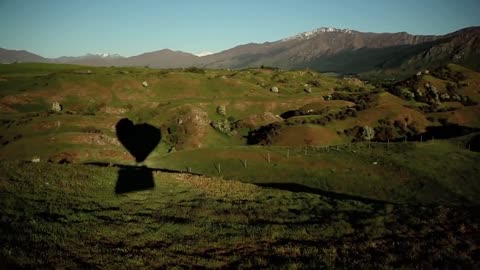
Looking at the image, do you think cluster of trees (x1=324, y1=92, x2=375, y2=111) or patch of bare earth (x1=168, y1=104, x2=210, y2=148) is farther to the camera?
cluster of trees (x1=324, y1=92, x2=375, y2=111)

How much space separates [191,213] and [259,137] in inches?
3545

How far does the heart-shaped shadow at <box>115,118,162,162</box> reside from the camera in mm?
94750

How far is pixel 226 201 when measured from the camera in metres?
33.1

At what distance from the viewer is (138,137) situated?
314 ft

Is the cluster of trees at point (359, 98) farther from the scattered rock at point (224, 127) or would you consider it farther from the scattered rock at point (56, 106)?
the scattered rock at point (56, 106)

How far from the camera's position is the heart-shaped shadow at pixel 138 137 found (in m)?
94.8

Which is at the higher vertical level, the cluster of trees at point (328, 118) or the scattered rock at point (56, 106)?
the scattered rock at point (56, 106)

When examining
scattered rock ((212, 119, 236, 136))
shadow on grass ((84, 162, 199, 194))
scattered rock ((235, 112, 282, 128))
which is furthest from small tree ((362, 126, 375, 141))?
shadow on grass ((84, 162, 199, 194))

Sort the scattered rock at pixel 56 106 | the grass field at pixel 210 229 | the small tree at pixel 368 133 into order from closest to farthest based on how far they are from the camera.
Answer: the grass field at pixel 210 229, the small tree at pixel 368 133, the scattered rock at pixel 56 106

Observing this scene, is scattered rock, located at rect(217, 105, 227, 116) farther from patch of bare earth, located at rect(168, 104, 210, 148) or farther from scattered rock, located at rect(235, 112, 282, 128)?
patch of bare earth, located at rect(168, 104, 210, 148)

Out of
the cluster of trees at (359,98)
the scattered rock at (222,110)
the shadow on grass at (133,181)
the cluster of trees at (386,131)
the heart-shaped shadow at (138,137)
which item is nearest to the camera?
the shadow on grass at (133,181)

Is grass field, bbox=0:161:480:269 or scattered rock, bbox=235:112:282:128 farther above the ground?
grass field, bbox=0:161:480:269

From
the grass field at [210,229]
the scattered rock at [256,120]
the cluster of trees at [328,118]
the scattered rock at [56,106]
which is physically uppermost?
the grass field at [210,229]

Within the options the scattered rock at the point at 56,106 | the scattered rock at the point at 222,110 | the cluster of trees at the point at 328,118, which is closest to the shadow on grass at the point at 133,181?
the cluster of trees at the point at 328,118
